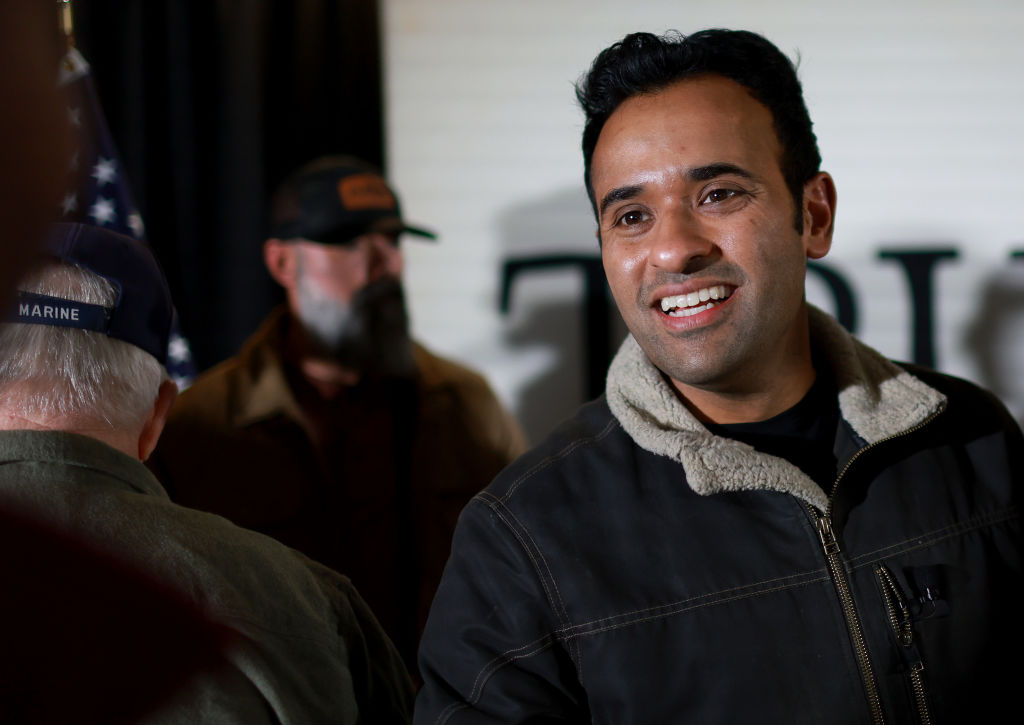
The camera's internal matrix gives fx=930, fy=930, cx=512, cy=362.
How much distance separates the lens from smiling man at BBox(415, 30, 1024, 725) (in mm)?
1444

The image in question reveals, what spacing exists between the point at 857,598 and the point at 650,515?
0.35 meters

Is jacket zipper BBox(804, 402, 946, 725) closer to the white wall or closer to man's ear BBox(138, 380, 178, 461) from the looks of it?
man's ear BBox(138, 380, 178, 461)

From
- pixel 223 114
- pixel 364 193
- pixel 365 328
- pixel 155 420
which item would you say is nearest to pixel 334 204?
pixel 364 193

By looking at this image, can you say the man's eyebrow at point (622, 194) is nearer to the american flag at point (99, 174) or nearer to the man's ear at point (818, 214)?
the man's ear at point (818, 214)

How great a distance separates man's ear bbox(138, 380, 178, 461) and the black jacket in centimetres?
57

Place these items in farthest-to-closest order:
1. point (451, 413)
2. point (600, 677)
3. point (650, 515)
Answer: point (451, 413), point (650, 515), point (600, 677)

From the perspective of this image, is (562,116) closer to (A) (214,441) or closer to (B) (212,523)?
(A) (214,441)

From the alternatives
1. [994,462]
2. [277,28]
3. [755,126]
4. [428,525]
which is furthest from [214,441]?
[994,462]

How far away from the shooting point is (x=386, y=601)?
2986 mm

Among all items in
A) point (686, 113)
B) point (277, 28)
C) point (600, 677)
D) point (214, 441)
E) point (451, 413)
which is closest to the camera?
point (600, 677)

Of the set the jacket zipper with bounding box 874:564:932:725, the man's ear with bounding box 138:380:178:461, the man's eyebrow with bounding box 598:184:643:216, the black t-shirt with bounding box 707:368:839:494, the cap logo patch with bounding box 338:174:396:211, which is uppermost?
the cap logo patch with bounding box 338:174:396:211

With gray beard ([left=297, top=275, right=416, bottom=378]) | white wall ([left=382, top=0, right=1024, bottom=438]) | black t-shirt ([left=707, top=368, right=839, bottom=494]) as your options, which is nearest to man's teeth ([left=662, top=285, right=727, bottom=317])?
black t-shirt ([left=707, top=368, right=839, bottom=494])

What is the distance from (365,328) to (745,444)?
1.98m

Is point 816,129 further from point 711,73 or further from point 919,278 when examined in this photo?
point 711,73
